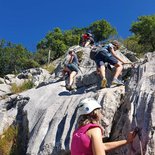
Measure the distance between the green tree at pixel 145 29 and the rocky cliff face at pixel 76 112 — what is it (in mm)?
19099

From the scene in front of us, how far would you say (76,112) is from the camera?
35.2 feet

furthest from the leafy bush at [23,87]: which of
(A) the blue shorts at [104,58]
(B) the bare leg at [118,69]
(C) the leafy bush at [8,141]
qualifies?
(B) the bare leg at [118,69]

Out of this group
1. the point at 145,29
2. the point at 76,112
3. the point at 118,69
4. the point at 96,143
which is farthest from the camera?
the point at 145,29

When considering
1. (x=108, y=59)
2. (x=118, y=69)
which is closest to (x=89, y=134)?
(x=118, y=69)

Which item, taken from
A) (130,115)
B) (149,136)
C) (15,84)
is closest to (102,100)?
(130,115)

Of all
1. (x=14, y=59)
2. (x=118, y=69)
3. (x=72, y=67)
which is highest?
(x=14, y=59)

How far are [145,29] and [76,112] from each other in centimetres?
2955

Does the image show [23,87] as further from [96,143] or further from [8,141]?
[96,143]

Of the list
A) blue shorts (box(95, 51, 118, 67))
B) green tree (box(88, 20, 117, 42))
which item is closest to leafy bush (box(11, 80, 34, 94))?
blue shorts (box(95, 51, 118, 67))

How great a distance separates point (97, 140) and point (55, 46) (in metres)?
43.1

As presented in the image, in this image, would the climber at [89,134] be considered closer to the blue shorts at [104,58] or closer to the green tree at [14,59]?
the blue shorts at [104,58]

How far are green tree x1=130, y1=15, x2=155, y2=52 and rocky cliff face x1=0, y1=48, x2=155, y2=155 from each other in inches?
752

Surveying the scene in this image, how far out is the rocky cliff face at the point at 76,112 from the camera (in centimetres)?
845

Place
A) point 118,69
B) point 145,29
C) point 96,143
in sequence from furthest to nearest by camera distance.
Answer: point 145,29
point 118,69
point 96,143
